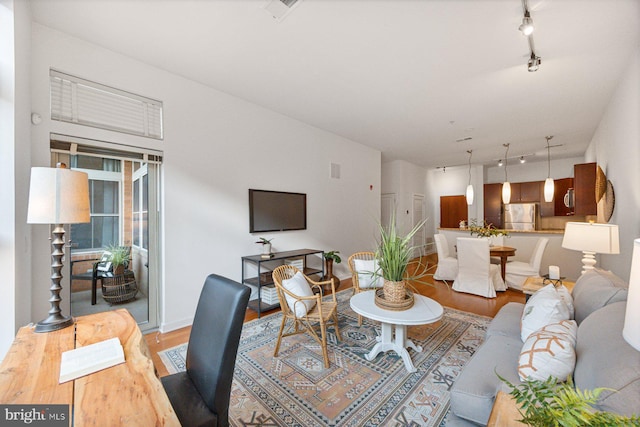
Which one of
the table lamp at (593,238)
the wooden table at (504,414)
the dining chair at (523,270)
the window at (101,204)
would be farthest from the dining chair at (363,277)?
the dining chair at (523,270)

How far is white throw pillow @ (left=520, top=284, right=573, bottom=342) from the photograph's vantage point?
1690 millimetres

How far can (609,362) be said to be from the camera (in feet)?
3.45

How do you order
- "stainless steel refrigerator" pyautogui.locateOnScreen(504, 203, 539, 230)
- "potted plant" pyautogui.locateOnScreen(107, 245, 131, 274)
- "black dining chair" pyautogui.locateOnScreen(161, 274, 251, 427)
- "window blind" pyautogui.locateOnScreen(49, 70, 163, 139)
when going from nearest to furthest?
1. "black dining chair" pyautogui.locateOnScreen(161, 274, 251, 427)
2. "window blind" pyautogui.locateOnScreen(49, 70, 163, 139)
3. "potted plant" pyautogui.locateOnScreen(107, 245, 131, 274)
4. "stainless steel refrigerator" pyautogui.locateOnScreen(504, 203, 539, 230)

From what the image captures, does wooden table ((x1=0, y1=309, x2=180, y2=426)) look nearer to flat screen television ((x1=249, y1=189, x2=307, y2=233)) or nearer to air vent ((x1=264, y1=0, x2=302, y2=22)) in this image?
air vent ((x1=264, y1=0, x2=302, y2=22))

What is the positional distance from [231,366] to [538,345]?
153 centimetres

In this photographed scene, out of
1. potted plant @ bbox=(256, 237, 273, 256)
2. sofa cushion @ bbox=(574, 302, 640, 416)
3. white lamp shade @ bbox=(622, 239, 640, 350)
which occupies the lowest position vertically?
sofa cushion @ bbox=(574, 302, 640, 416)

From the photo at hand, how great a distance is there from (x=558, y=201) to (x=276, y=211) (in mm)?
7515

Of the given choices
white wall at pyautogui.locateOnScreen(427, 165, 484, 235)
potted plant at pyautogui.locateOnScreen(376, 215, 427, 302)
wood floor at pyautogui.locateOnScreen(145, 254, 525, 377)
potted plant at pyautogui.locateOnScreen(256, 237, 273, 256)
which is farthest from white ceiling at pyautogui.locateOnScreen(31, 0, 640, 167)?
white wall at pyautogui.locateOnScreen(427, 165, 484, 235)

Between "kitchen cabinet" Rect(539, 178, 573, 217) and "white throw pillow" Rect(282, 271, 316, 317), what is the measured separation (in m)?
7.49

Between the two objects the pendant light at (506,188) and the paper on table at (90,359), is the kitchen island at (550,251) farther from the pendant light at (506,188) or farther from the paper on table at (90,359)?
the paper on table at (90,359)

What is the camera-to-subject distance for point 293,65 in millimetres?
2793

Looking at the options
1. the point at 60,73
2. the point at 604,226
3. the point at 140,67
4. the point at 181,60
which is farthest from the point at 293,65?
the point at 604,226

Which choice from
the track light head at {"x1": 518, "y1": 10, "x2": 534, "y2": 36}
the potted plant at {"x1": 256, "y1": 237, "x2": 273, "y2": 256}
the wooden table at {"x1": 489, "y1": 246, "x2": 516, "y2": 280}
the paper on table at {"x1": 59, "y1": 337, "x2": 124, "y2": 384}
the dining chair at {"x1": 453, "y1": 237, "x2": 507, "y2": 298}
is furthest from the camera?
the wooden table at {"x1": 489, "y1": 246, "x2": 516, "y2": 280}

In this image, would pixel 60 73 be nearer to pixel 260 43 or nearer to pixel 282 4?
pixel 260 43
